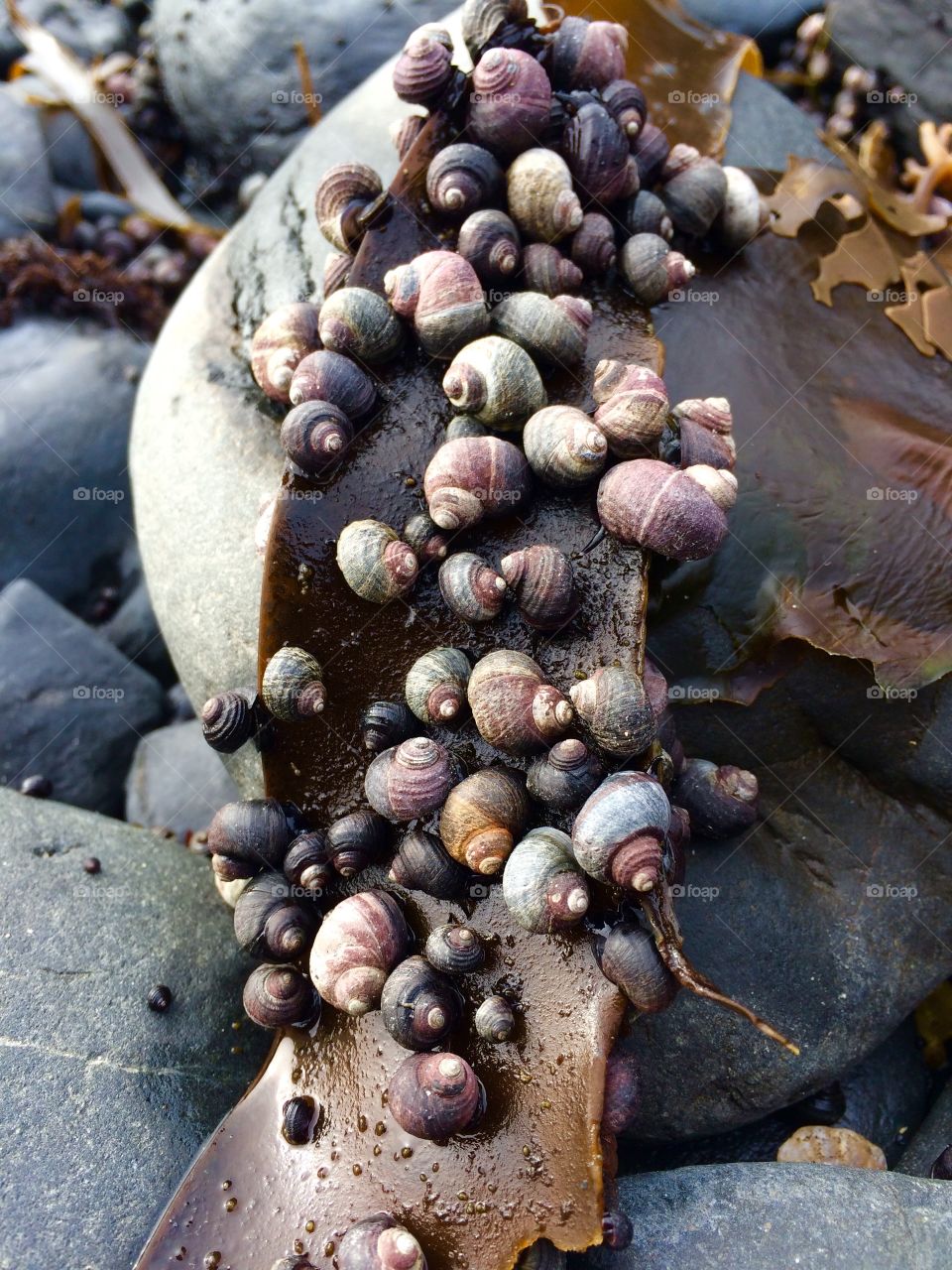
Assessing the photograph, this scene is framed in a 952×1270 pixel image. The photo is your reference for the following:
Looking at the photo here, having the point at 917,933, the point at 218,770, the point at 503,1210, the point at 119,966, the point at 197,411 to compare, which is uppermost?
the point at 197,411

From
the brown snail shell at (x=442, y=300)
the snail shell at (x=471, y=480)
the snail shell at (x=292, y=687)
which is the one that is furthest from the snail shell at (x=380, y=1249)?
the brown snail shell at (x=442, y=300)

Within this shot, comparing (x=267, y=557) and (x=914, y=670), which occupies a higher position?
(x=914, y=670)

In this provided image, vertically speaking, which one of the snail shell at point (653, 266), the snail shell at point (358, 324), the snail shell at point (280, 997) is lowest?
the snail shell at point (280, 997)

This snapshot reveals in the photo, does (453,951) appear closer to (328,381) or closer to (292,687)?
(292,687)

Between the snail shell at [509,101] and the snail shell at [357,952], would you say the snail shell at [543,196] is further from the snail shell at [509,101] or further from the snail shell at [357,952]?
the snail shell at [357,952]

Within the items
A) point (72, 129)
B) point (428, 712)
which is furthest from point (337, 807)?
point (72, 129)

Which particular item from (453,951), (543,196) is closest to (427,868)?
(453,951)

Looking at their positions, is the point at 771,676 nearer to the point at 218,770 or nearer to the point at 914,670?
the point at 914,670
